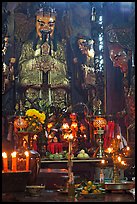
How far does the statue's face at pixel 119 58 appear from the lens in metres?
15.7

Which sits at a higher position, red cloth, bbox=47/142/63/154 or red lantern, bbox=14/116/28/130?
red lantern, bbox=14/116/28/130

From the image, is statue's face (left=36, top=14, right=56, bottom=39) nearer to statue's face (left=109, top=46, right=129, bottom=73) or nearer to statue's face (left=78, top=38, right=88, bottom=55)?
statue's face (left=78, top=38, right=88, bottom=55)

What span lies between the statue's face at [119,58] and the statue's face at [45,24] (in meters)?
2.77

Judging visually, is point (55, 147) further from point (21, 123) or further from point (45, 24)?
point (45, 24)

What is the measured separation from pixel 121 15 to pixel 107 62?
84.5 inches

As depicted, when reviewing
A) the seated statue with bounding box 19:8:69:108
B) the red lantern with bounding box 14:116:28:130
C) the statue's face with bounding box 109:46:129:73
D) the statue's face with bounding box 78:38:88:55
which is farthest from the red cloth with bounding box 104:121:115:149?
the red lantern with bounding box 14:116:28:130

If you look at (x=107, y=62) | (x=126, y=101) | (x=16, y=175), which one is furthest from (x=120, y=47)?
(x=16, y=175)

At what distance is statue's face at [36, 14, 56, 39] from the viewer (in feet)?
55.8

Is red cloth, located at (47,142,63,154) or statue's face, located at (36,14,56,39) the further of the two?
statue's face, located at (36,14,56,39)

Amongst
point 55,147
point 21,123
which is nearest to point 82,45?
point 55,147

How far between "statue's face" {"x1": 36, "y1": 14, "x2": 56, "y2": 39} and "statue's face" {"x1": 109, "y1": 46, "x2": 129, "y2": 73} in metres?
2.77

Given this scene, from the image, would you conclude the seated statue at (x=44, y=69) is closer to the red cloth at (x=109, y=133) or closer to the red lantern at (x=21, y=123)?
the red cloth at (x=109, y=133)

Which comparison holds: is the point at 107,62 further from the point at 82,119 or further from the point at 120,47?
the point at 82,119

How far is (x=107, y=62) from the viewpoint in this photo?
16422 millimetres
